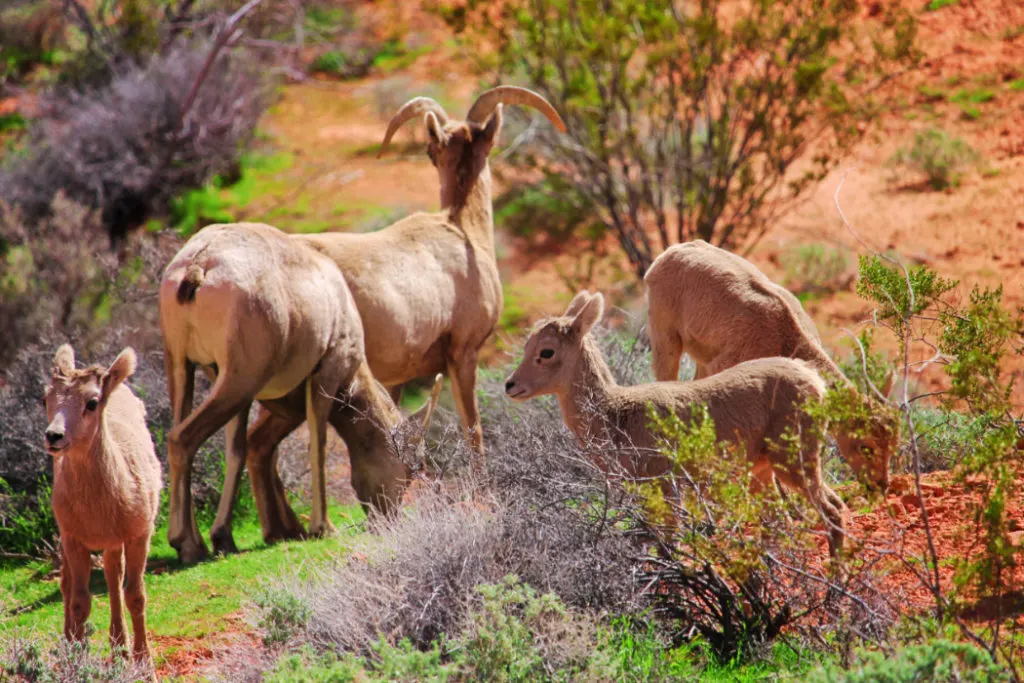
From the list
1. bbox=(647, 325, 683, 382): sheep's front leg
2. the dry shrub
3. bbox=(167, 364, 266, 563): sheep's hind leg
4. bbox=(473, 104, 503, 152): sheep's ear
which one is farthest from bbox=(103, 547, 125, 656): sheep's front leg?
the dry shrub

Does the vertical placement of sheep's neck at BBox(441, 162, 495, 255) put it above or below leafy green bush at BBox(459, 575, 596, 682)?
above

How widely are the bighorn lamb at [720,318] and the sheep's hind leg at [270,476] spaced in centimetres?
305

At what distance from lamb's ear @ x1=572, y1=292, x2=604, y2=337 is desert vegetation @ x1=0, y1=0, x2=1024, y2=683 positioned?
0.13ft

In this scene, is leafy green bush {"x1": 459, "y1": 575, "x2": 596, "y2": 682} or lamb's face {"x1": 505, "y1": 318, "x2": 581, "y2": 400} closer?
leafy green bush {"x1": 459, "y1": 575, "x2": 596, "y2": 682}

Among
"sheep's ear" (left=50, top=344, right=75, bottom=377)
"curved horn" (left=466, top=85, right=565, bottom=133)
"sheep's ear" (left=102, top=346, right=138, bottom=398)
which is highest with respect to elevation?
"curved horn" (left=466, top=85, right=565, bottom=133)

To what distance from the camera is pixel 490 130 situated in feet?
36.9

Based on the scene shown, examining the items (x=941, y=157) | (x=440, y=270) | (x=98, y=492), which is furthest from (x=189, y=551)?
(x=941, y=157)

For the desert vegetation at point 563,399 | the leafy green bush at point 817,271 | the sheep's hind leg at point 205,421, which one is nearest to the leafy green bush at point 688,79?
the desert vegetation at point 563,399

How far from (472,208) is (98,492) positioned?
5.40 meters

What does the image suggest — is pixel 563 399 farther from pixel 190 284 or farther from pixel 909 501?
pixel 190 284

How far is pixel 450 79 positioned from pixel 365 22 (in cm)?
486

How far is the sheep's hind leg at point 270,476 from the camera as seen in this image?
32.0 feet

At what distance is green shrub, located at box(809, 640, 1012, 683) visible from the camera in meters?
5.08

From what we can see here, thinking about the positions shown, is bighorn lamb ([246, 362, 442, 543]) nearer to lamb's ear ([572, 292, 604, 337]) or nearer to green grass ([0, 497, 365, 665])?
green grass ([0, 497, 365, 665])
